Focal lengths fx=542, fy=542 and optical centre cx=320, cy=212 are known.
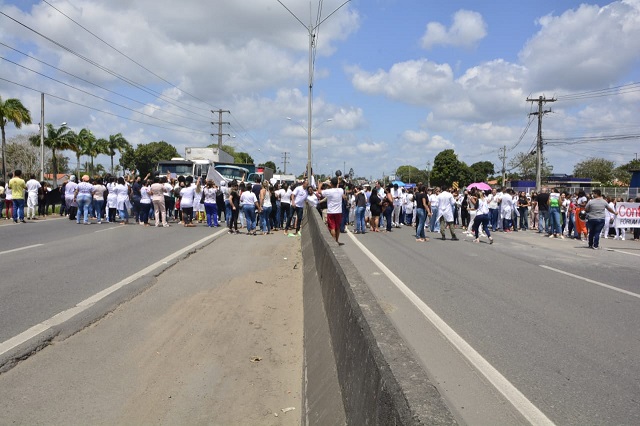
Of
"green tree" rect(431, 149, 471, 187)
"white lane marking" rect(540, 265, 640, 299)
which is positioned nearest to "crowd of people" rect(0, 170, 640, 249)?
"white lane marking" rect(540, 265, 640, 299)

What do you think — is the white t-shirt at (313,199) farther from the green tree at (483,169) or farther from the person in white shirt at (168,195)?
the green tree at (483,169)

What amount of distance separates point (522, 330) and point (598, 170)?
96508mm

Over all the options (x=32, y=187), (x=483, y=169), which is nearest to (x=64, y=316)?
(x=32, y=187)

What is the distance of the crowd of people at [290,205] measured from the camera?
59.0ft

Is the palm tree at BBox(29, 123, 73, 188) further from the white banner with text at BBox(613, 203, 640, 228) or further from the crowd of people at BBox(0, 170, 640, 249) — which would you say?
the white banner with text at BBox(613, 203, 640, 228)

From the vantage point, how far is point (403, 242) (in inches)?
693

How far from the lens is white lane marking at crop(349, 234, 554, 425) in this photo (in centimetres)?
→ 433

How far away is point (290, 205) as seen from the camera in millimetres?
19281

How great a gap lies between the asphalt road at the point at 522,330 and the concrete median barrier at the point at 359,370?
3.88 feet

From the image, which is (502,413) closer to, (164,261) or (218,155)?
(164,261)

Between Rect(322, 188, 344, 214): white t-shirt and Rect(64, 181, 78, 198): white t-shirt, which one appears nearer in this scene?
Rect(322, 188, 344, 214): white t-shirt

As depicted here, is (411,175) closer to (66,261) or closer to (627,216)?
(627,216)

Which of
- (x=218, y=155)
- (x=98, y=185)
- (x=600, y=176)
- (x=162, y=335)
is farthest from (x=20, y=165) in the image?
(x=600, y=176)

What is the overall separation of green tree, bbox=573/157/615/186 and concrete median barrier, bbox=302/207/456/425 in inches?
3787
